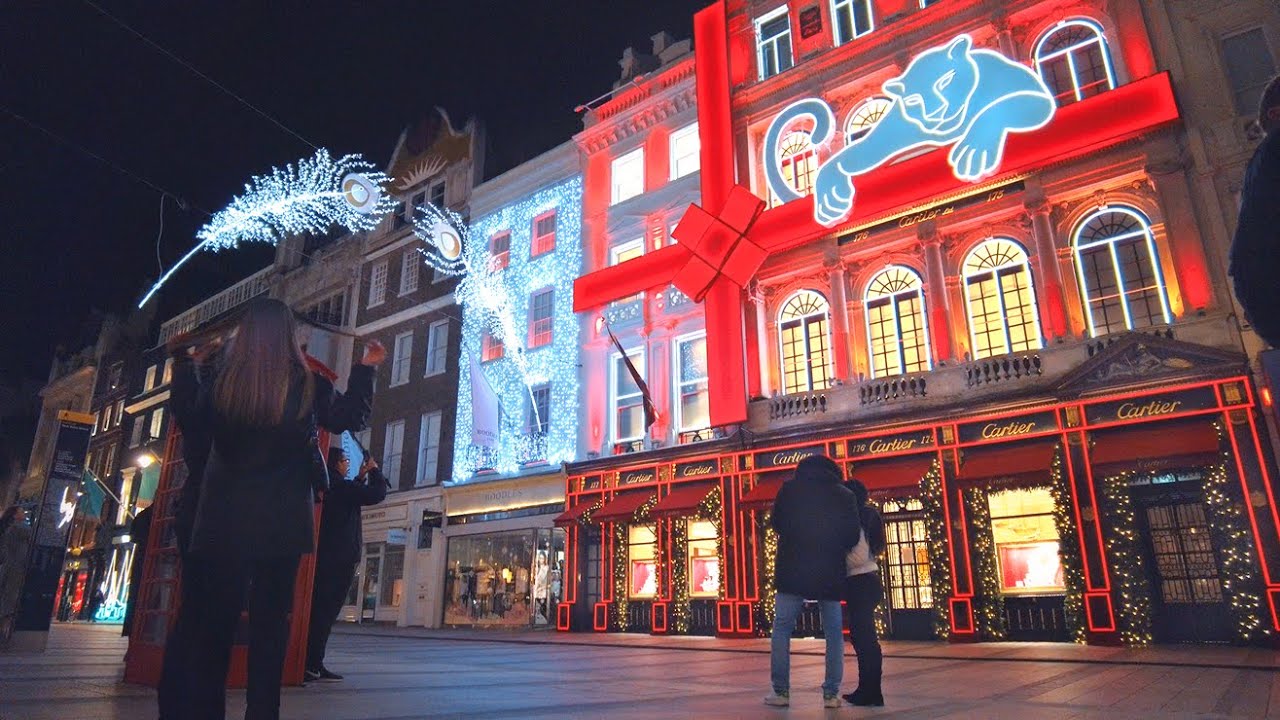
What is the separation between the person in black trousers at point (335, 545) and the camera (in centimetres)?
641

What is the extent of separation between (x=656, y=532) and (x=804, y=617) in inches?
177

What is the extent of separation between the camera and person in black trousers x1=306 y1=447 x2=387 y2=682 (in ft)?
21.0

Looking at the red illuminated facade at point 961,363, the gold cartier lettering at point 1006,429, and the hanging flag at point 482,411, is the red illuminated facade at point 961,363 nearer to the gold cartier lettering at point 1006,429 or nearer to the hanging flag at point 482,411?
the gold cartier lettering at point 1006,429

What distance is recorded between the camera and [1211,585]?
11.6 m

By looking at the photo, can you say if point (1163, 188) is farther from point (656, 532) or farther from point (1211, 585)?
point (656, 532)

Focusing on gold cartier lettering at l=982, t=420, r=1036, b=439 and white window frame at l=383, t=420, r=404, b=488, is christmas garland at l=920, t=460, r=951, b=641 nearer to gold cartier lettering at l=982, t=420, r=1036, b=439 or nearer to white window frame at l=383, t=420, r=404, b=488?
gold cartier lettering at l=982, t=420, r=1036, b=439

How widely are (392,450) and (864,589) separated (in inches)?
901

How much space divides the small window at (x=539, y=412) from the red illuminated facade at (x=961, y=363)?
5.71 ft

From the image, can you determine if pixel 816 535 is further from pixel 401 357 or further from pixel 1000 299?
pixel 401 357

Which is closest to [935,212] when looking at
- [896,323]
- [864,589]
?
[896,323]

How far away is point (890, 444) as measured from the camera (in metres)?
14.7

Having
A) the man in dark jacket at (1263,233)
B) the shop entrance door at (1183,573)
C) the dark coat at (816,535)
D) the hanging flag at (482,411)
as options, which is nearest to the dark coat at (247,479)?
the man in dark jacket at (1263,233)

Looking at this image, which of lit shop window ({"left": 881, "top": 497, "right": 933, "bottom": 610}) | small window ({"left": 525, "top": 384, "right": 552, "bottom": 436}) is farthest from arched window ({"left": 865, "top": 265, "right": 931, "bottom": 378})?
small window ({"left": 525, "top": 384, "right": 552, "bottom": 436})

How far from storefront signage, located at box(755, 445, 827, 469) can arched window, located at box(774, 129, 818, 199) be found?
6.46m
